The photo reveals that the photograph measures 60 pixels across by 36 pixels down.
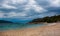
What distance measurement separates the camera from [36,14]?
4.00 metres

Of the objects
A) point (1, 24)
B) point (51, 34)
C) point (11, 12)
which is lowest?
point (51, 34)

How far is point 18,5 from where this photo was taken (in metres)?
3.93

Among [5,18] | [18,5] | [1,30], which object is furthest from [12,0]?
[1,30]

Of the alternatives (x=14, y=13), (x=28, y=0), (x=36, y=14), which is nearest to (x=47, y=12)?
(x=36, y=14)

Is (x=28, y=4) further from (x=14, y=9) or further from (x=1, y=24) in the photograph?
(x=1, y=24)

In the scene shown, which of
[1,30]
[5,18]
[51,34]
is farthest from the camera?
[1,30]

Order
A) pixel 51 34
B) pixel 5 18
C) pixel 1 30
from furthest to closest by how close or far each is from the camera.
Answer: pixel 1 30 < pixel 5 18 < pixel 51 34

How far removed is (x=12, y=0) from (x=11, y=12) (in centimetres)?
28

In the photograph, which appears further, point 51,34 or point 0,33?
point 0,33

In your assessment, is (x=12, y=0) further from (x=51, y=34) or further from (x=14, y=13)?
(x=51, y=34)

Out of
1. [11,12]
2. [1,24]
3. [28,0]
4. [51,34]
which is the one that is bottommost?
[51,34]

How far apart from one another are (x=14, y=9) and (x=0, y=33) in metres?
0.67

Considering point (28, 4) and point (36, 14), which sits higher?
point (28, 4)

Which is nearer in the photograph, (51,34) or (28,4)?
(51,34)
